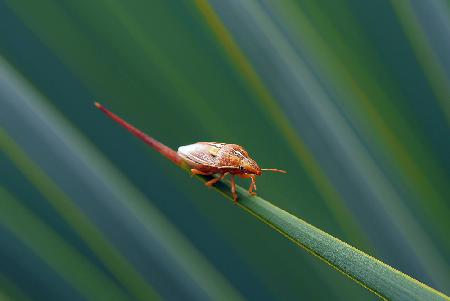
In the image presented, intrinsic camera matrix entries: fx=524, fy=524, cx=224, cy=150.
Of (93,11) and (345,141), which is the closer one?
(93,11)

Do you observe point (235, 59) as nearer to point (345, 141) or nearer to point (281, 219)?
point (345, 141)

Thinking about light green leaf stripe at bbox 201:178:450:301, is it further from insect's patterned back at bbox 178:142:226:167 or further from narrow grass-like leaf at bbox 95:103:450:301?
insect's patterned back at bbox 178:142:226:167

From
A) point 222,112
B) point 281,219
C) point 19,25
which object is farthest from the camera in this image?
point 222,112

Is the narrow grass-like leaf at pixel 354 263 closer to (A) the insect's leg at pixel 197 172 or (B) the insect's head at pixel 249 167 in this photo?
(A) the insect's leg at pixel 197 172

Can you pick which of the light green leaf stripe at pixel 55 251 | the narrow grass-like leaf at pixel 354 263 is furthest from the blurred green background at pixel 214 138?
the narrow grass-like leaf at pixel 354 263

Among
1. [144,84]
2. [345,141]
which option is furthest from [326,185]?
[144,84]

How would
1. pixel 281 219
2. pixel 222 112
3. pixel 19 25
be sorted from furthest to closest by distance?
pixel 222 112 → pixel 19 25 → pixel 281 219

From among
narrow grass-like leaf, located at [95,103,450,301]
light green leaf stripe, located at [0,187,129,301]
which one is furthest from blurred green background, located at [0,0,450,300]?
narrow grass-like leaf, located at [95,103,450,301]
